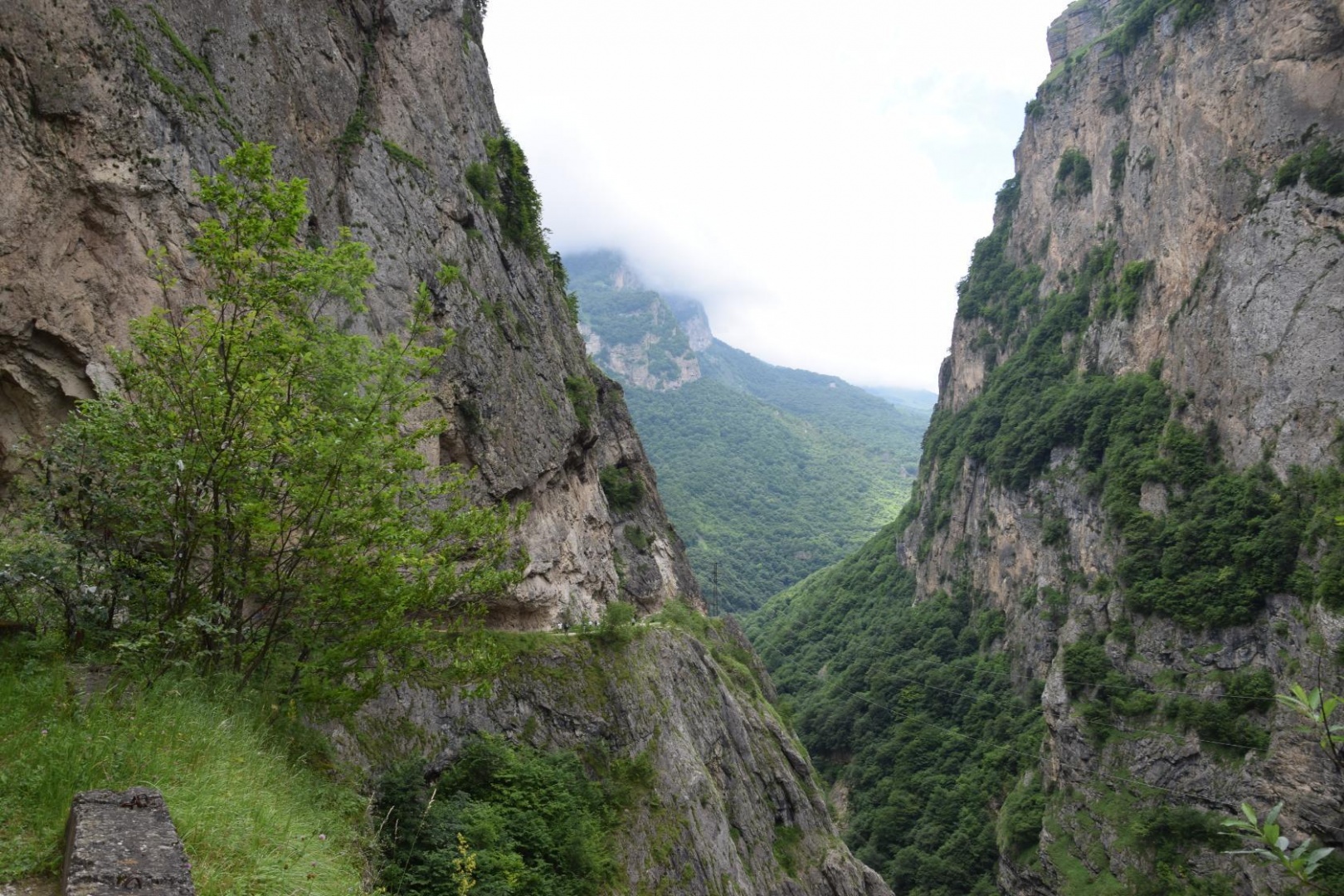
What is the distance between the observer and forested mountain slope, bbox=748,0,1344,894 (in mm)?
43000

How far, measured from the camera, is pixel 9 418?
11.1 m

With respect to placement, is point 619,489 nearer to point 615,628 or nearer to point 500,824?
point 615,628

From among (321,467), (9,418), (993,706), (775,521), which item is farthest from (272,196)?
(775,521)

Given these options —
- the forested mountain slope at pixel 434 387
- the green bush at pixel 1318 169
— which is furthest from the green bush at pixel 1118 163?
the forested mountain slope at pixel 434 387

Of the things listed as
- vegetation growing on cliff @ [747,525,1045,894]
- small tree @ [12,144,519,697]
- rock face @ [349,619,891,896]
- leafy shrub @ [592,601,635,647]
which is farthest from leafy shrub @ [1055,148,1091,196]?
small tree @ [12,144,519,697]

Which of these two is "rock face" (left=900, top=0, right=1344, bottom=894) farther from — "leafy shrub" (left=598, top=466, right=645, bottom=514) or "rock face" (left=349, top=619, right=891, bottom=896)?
"leafy shrub" (left=598, top=466, right=645, bottom=514)

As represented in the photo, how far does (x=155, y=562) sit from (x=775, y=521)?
6044 inches

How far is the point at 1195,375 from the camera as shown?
179ft

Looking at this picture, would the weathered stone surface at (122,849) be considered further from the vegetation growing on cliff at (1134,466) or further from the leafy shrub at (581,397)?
the vegetation growing on cliff at (1134,466)

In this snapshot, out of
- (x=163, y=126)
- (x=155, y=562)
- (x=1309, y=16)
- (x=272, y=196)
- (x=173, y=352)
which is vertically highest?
(x=1309, y=16)

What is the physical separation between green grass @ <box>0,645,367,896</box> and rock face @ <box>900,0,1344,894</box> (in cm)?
3477

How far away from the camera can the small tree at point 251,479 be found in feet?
24.2

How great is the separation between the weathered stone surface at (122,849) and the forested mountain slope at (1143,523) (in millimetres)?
38386

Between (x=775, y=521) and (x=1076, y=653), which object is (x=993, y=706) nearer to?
(x=1076, y=653)
